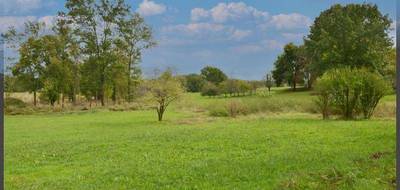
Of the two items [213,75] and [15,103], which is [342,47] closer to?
[213,75]

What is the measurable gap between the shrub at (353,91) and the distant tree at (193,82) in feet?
19.8

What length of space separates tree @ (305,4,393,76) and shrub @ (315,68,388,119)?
880 cm

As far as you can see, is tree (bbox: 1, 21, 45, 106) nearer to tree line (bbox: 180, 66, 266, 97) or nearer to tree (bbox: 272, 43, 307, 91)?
tree line (bbox: 180, 66, 266, 97)

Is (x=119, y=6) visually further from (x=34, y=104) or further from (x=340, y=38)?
(x=340, y=38)

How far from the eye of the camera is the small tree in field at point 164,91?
18031 mm

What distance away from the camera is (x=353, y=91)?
16375 mm

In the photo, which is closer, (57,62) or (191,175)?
(191,175)

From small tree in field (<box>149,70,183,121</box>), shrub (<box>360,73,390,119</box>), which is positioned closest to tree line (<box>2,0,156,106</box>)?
small tree in field (<box>149,70,183,121</box>)

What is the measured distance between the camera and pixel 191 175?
622cm

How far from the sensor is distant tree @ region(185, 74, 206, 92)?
67.7 ft

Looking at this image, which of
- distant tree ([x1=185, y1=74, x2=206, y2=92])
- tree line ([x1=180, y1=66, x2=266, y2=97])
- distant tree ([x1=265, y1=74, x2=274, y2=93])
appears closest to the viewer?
distant tree ([x1=185, y1=74, x2=206, y2=92])

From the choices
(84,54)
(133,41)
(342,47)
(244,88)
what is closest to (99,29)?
(133,41)

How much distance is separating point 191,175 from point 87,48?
2172 centimetres

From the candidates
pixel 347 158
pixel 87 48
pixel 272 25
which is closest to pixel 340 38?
pixel 87 48
